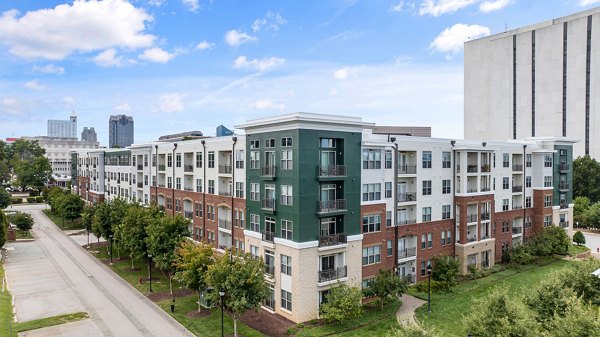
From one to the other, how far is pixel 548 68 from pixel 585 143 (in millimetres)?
19723

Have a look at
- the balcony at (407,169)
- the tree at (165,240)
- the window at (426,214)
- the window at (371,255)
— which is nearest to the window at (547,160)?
the window at (426,214)

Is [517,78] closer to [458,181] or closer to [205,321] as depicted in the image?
[458,181]

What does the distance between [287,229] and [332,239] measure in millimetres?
3469

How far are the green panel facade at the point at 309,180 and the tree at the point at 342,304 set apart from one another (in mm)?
4196

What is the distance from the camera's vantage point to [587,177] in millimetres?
80312

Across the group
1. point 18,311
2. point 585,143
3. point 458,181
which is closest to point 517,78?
point 585,143

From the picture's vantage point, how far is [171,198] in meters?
52.0

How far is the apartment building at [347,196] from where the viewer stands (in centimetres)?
3091

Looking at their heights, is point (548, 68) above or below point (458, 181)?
above

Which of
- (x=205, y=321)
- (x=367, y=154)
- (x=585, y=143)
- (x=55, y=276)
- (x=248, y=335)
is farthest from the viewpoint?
(x=585, y=143)

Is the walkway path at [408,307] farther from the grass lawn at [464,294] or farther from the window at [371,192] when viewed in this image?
the window at [371,192]

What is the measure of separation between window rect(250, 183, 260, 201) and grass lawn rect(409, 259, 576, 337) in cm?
1577

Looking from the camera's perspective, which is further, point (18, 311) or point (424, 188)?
point (424, 188)

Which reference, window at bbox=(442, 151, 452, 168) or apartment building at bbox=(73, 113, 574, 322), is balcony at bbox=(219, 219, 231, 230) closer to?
apartment building at bbox=(73, 113, 574, 322)
